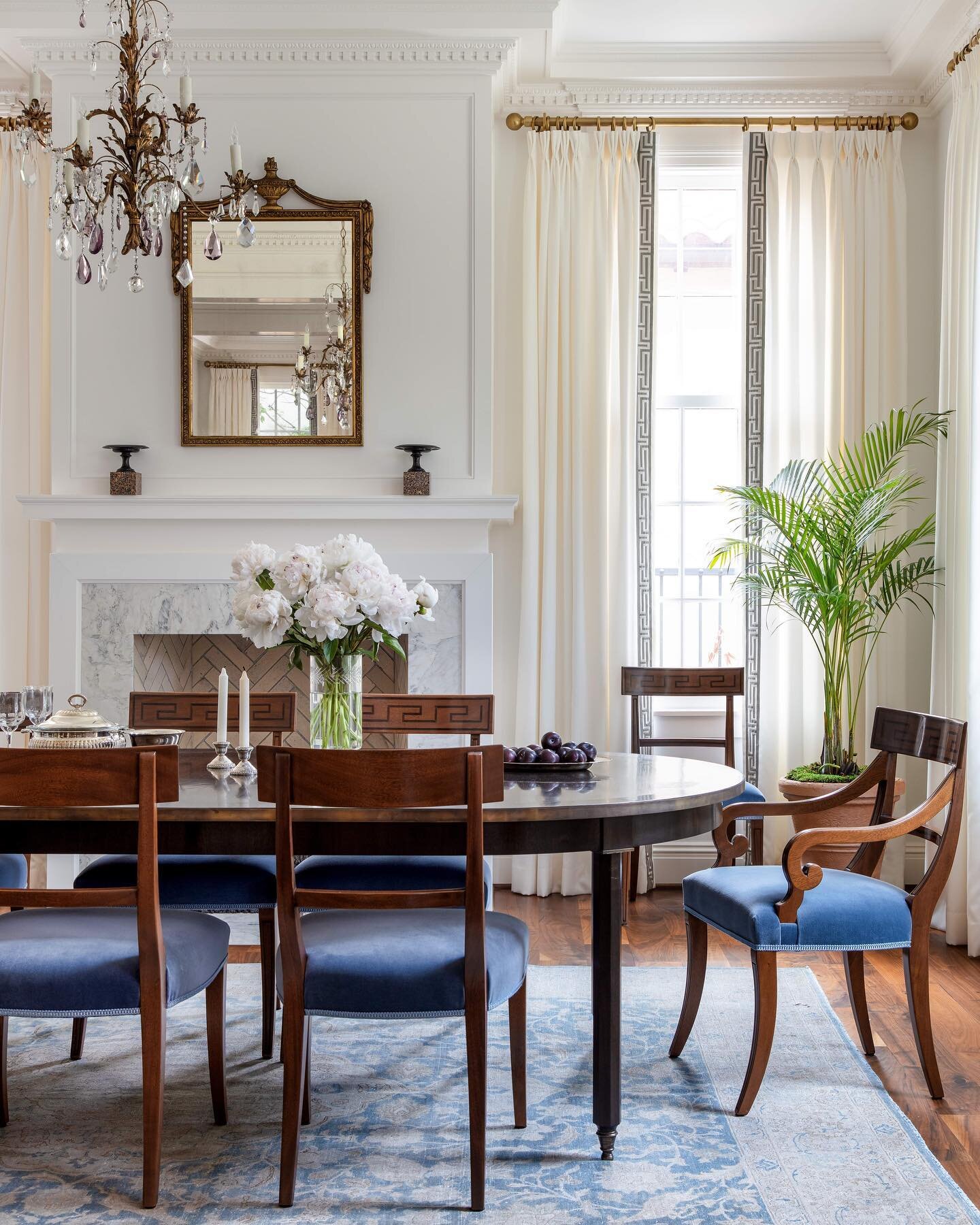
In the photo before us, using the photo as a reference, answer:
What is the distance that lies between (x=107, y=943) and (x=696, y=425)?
3359 millimetres

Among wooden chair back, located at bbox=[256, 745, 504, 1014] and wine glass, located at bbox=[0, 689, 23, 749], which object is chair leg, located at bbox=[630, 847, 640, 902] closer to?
wooden chair back, located at bbox=[256, 745, 504, 1014]

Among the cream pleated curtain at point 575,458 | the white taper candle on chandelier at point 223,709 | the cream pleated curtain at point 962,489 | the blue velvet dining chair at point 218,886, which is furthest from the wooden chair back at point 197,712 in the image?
the cream pleated curtain at point 962,489

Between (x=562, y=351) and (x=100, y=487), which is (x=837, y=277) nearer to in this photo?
(x=562, y=351)

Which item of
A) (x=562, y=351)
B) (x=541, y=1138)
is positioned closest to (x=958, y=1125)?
(x=541, y=1138)

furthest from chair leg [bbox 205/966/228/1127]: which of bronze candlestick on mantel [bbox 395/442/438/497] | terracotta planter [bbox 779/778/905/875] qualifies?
bronze candlestick on mantel [bbox 395/442/438/497]

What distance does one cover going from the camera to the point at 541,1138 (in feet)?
7.48

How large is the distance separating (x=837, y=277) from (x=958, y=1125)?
126 inches

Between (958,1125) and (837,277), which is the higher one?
(837,277)

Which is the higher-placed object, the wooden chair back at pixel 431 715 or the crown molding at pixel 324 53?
the crown molding at pixel 324 53

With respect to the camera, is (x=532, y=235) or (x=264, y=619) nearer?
(x=264, y=619)

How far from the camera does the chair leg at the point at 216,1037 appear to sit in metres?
2.32

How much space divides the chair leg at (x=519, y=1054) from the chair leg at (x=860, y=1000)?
0.89 meters

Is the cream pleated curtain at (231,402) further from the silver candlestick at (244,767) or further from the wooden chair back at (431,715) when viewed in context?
the silver candlestick at (244,767)

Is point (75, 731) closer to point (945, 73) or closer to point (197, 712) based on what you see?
point (197, 712)
